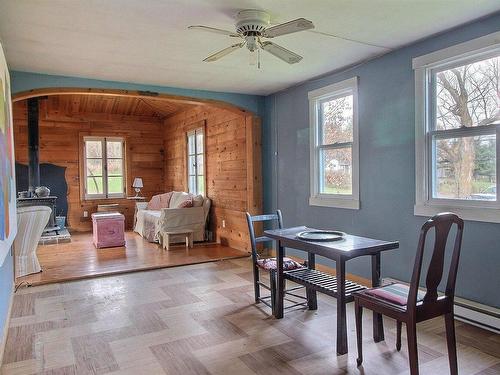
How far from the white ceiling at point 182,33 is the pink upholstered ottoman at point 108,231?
9.14 feet

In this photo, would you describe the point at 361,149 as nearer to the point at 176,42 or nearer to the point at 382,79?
the point at 382,79

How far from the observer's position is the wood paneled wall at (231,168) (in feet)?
18.6

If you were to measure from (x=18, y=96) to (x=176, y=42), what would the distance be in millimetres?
2138

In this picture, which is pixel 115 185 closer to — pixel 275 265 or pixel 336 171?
pixel 336 171

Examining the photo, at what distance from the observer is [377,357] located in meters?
2.50

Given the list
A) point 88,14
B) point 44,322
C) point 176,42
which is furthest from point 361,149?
point 44,322

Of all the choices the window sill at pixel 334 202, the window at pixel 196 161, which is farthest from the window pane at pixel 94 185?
the window sill at pixel 334 202

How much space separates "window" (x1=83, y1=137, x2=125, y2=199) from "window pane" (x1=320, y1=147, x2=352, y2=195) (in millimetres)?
5809

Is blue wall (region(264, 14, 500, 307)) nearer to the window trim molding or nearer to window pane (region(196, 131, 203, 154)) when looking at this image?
window pane (region(196, 131, 203, 154))

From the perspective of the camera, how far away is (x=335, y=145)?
4.39m

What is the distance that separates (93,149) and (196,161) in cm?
273

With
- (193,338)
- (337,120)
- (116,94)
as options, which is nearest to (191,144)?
(116,94)

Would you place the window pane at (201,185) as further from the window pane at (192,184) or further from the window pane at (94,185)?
the window pane at (94,185)

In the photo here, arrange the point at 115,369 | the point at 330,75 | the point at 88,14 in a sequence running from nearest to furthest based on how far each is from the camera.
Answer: the point at 115,369 < the point at 88,14 < the point at 330,75
